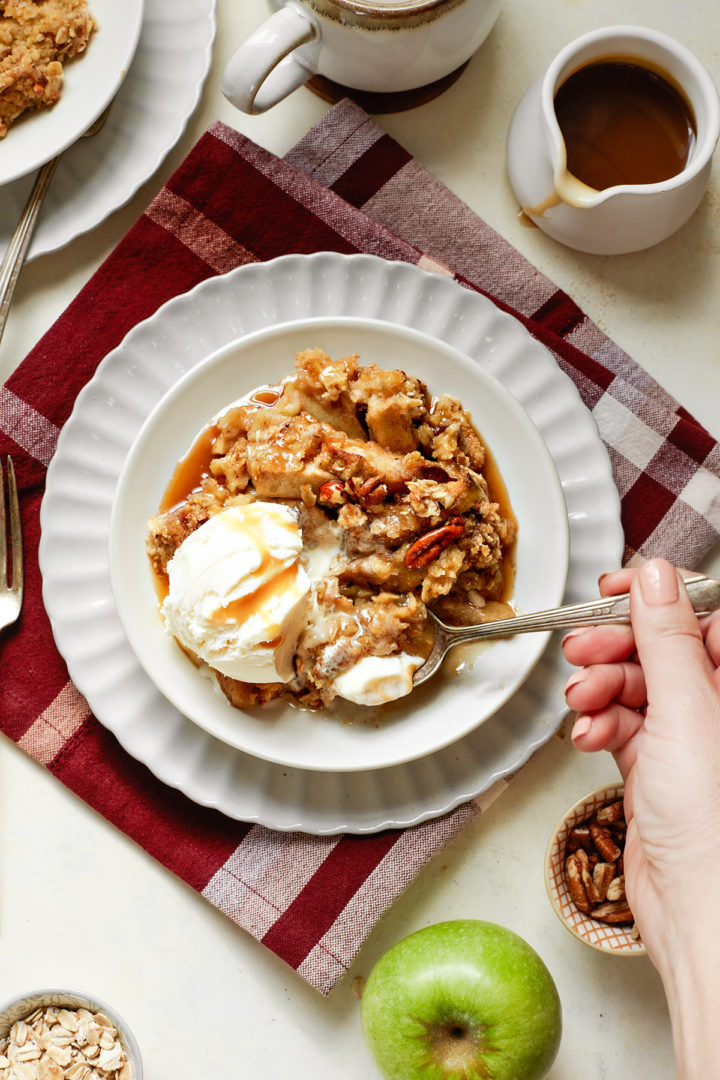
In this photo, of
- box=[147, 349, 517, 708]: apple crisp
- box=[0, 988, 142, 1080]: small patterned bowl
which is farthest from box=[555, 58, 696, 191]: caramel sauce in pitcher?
box=[0, 988, 142, 1080]: small patterned bowl

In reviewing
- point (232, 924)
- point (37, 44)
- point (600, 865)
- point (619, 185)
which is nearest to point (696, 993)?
point (600, 865)

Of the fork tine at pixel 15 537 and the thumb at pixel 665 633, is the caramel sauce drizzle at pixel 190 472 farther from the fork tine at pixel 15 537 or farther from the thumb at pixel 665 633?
the thumb at pixel 665 633

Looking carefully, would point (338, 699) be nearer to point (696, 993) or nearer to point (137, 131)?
point (696, 993)

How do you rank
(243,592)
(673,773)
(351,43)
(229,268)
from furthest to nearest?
1. (229,268)
2. (351,43)
3. (243,592)
4. (673,773)

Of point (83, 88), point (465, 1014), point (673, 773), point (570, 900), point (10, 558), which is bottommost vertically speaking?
point (465, 1014)

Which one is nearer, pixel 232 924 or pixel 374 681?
pixel 374 681

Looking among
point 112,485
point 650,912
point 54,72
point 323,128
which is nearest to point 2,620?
point 112,485

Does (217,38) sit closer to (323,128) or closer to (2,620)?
(323,128)

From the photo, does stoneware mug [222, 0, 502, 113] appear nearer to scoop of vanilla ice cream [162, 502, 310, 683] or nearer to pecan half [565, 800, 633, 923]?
scoop of vanilla ice cream [162, 502, 310, 683]

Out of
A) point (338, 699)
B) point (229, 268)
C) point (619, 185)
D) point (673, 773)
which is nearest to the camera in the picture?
point (673, 773)
